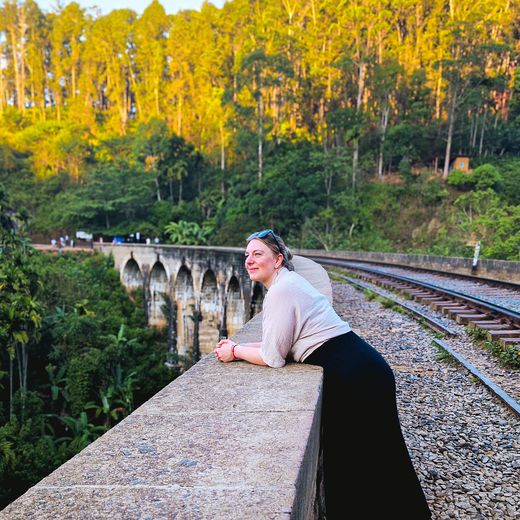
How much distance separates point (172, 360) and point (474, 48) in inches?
1394

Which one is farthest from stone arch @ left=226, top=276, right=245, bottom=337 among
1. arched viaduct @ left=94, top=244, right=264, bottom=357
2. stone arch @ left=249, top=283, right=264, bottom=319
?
stone arch @ left=249, top=283, right=264, bottom=319

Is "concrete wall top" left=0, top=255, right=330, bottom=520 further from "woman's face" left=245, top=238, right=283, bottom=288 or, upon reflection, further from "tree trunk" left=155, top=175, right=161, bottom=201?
"tree trunk" left=155, top=175, right=161, bottom=201

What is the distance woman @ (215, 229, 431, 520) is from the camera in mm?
1995

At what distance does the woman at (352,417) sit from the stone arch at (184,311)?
76.8 feet

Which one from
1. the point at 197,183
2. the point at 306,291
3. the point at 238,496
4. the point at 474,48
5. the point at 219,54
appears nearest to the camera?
the point at 238,496

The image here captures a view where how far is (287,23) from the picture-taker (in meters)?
48.4

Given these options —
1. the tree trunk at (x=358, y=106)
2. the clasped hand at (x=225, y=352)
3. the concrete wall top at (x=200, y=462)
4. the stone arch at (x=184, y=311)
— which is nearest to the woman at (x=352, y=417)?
the concrete wall top at (x=200, y=462)

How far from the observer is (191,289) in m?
25.6

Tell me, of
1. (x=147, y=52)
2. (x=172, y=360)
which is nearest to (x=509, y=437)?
(x=172, y=360)

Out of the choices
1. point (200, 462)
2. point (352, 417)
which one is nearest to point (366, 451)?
point (352, 417)

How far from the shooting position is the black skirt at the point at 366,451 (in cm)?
199

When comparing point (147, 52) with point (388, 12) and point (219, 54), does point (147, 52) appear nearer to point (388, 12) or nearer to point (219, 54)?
point (219, 54)

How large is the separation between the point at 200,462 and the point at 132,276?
101ft

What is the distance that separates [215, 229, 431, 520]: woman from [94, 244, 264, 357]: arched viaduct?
13878 millimetres
